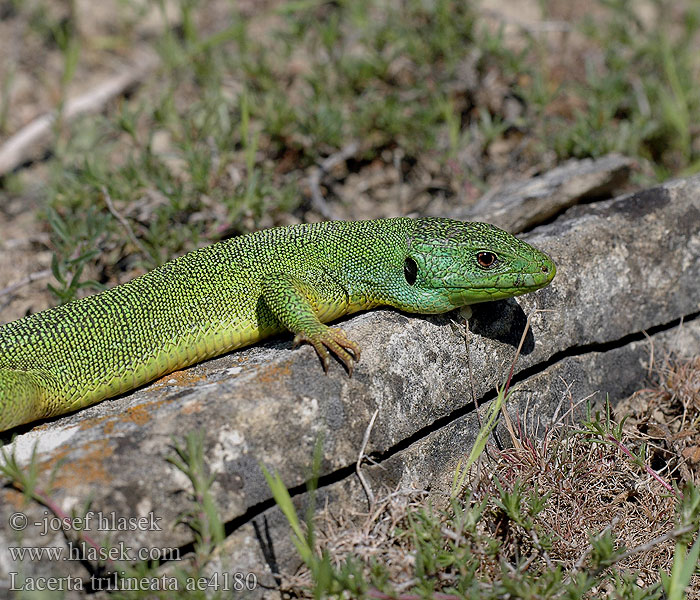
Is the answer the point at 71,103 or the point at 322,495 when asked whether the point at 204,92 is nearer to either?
the point at 71,103

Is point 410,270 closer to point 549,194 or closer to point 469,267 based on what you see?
point 469,267

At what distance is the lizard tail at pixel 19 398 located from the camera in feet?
10.2

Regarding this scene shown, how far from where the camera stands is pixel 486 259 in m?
3.42

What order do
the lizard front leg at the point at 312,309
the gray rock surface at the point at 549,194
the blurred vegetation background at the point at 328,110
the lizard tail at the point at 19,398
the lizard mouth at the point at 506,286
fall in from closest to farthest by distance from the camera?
1. the lizard tail at the point at 19,398
2. the lizard front leg at the point at 312,309
3. the lizard mouth at the point at 506,286
4. the gray rock surface at the point at 549,194
5. the blurred vegetation background at the point at 328,110

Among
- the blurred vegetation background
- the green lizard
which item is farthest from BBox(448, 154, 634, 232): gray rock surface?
the green lizard

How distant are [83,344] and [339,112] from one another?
3.13m

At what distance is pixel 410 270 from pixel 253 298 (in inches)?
33.2

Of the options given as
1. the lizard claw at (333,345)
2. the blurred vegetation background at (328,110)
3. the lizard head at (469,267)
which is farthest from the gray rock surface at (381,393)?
the blurred vegetation background at (328,110)

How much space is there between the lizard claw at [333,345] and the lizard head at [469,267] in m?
0.47

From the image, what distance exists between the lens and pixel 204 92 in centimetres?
651

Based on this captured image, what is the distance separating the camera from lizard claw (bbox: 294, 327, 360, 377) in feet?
10.5

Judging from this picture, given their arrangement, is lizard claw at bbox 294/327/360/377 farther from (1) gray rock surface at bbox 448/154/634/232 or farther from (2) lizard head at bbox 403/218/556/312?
(1) gray rock surface at bbox 448/154/634/232

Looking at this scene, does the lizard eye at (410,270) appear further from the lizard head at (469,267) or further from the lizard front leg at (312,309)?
the lizard front leg at (312,309)

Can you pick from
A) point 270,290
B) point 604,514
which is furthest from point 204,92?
point 604,514
